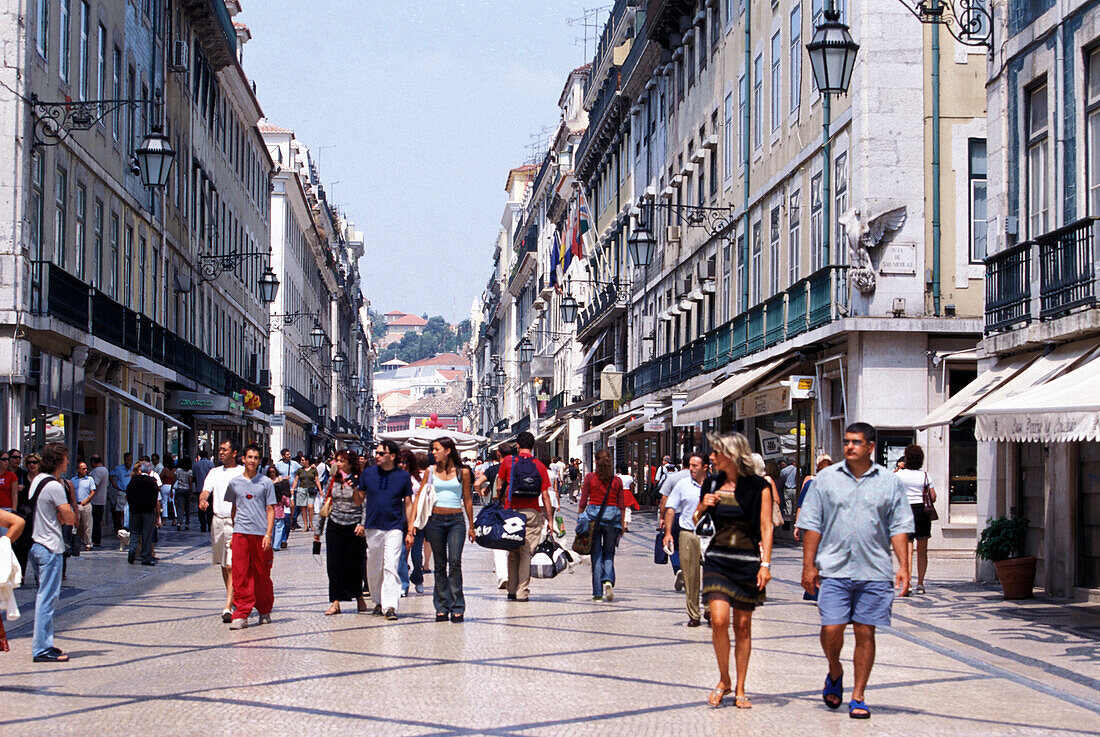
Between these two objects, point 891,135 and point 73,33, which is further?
point 73,33

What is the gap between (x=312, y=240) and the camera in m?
84.9

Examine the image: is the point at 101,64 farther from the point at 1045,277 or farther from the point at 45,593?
the point at 45,593

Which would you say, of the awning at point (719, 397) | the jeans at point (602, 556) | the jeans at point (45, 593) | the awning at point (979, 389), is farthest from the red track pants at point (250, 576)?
the awning at point (719, 397)

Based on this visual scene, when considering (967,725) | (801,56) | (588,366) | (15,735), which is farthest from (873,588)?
(588,366)

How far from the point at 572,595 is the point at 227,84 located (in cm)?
3532

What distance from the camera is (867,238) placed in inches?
963

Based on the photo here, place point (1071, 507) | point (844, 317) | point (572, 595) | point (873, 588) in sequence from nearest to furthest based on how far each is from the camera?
point (873, 588) → point (1071, 507) → point (572, 595) → point (844, 317)

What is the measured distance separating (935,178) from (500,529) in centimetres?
1198

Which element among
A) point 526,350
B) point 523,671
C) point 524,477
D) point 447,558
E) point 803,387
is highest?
point 526,350

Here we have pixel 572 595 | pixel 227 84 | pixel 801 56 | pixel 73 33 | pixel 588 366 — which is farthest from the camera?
pixel 588 366

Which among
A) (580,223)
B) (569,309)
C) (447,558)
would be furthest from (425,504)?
(580,223)

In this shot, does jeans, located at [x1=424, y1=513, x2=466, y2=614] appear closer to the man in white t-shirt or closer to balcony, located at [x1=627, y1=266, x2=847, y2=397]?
the man in white t-shirt

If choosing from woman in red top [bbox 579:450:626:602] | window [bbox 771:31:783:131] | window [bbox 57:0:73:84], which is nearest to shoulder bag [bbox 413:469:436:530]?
woman in red top [bbox 579:450:626:602]

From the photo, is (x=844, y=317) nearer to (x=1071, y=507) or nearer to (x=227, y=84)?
(x=1071, y=507)
